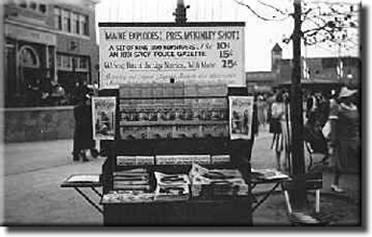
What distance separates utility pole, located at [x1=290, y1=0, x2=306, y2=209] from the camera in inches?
160

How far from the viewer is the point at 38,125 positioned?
4.09m

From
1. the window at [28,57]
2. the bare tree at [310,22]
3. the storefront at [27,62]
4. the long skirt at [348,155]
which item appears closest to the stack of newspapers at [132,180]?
the storefront at [27,62]

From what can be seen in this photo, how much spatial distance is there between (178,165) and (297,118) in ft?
1.86

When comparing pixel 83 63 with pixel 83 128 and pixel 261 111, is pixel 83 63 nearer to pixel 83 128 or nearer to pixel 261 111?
pixel 83 128

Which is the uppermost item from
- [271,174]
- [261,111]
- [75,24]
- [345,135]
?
[75,24]

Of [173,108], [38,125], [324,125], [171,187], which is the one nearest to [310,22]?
[324,125]

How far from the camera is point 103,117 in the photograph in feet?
13.4

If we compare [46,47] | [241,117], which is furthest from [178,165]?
[46,47]

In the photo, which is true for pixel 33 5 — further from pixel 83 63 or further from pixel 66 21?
pixel 83 63

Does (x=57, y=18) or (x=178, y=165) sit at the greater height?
(x=57, y=18)

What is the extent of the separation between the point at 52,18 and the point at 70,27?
0.09 metres

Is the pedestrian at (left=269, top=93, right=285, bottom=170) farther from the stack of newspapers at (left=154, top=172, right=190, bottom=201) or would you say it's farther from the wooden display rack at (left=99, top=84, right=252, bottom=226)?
the stack of newspapers at (left=154, top=172, right=190, bottom=201)

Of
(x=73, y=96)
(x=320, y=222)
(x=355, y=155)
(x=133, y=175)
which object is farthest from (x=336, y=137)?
(x=73, y=96)

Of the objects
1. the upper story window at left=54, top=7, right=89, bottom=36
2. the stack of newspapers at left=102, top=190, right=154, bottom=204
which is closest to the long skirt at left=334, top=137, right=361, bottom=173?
the stack of newspapers at left=102, top=190, right=154, bottom=204
